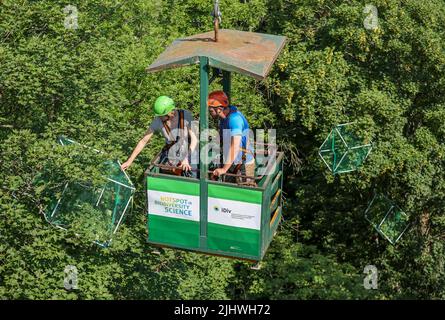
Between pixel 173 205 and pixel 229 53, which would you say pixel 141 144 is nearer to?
pixel 173 205

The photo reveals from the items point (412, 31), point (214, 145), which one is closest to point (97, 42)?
point (214, 145)

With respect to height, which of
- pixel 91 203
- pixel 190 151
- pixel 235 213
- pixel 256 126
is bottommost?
pixel 256 126

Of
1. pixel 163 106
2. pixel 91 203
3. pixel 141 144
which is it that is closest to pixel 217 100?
pixel 163 106

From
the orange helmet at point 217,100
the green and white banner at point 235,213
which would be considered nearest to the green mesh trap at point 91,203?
the green and white banner at point 235,213

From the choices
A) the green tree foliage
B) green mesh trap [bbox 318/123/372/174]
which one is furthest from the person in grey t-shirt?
green mesh trap [bbox 318/123/372/174]

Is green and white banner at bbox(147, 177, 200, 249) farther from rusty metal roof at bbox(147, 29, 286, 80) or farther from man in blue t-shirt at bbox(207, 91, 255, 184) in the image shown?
rusty metal roof at bbox(147, 29, 286, 80)

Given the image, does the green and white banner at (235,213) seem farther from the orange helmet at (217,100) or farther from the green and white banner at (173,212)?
the orange helmet at (217,100)
